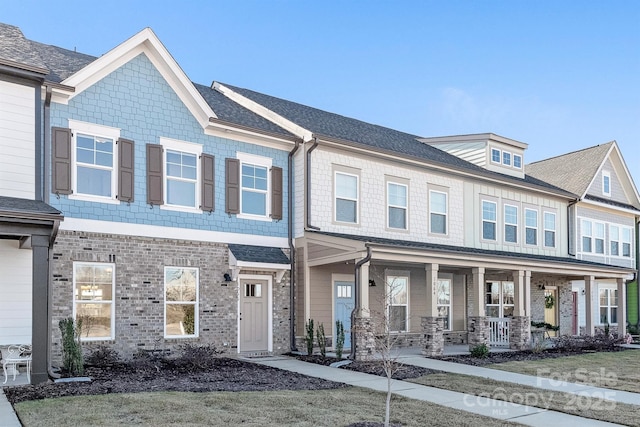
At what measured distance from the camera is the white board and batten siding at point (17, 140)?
→ 1234 cm

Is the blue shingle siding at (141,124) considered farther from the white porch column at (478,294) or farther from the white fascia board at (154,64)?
Result: the white porch column at (478,294)

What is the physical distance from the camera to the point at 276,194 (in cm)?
1723

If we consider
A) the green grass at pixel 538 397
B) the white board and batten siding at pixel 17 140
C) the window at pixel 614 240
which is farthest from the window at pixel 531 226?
the white board and batten siding at pixel 17 140

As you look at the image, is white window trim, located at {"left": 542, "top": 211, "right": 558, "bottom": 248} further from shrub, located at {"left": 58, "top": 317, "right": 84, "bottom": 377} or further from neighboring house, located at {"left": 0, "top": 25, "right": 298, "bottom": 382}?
shrub, located at {"left": 58, "top": 317, "right": 84, "bottom": 377}

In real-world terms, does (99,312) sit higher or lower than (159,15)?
lower

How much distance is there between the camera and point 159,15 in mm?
25594

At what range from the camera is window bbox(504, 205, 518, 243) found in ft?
77.9

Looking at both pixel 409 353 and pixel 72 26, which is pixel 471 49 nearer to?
pixel 409 353

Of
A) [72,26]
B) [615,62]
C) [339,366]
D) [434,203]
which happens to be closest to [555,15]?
[615,62]

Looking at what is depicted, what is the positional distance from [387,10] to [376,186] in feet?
26.1

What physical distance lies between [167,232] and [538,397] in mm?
9087

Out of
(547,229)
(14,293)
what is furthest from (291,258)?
(547,229)

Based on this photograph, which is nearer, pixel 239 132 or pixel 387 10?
pixel 239 132

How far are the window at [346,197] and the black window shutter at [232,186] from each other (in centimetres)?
321
